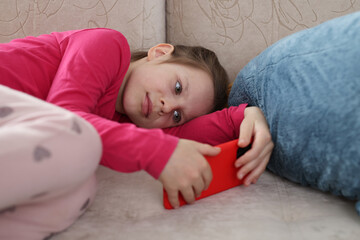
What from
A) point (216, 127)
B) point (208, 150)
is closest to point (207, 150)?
point (208, 150)

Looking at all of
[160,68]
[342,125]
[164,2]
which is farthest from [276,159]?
[164,2]

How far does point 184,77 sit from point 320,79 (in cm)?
43

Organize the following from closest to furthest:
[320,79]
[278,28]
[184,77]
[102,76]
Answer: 1. [320,79]
2. [102,76]
3. [184,77]
4. [278,28]

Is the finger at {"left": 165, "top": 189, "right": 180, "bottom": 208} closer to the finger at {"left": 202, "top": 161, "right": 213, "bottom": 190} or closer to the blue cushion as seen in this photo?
the finger at {"left": 202, "top": 161, "right": 213, "bottom": 190}

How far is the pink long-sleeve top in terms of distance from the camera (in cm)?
60

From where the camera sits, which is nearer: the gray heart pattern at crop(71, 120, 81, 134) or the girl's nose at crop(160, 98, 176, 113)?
the gray heart pattern at crop(71, 120, 81, 134)

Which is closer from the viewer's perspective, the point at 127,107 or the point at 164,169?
the point at 164,169

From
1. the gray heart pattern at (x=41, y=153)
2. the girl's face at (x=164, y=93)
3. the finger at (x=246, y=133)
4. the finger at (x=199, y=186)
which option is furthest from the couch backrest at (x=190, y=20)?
the gray heart pattern at (x=41, y=153)

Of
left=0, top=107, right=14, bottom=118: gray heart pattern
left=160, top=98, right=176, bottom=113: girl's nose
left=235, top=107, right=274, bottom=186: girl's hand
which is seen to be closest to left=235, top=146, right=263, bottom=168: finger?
left=235, top=107, right=274, bottom=186: girl's hand

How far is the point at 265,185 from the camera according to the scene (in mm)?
733

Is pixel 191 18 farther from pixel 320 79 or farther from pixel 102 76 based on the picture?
pixel 320 79

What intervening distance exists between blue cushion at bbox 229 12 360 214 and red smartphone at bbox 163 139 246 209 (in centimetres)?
11

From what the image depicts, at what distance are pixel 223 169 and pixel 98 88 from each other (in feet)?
1.22

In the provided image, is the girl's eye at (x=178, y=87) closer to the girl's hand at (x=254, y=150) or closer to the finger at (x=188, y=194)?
the girl's hand at (x=254, y=150)
